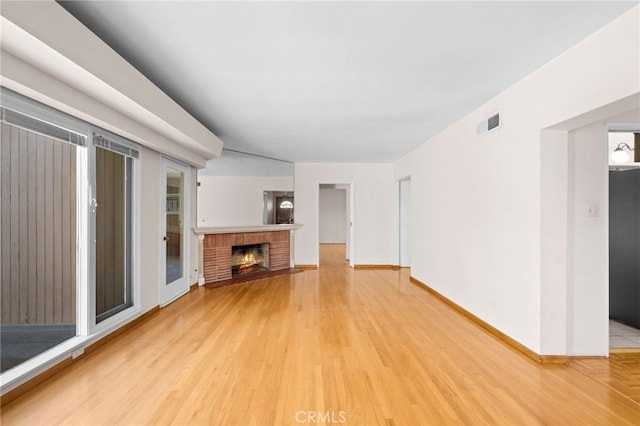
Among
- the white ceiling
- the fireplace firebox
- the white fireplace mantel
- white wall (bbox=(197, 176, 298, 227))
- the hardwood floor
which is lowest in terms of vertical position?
the hardwood floor

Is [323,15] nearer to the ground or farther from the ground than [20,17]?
farther from the ground

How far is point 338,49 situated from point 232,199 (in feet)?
22.3

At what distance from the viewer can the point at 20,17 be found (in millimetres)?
1345

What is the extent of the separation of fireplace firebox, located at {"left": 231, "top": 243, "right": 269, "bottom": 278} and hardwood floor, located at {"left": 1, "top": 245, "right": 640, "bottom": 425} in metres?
2.36

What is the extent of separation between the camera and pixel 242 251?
5832 millimetres

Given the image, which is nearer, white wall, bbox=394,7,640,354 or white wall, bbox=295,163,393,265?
white wall, bbox=394,7,640,354

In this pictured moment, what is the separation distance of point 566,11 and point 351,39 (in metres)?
1.29

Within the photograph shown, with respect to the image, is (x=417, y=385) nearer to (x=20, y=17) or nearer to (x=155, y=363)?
(x=155, y=363)

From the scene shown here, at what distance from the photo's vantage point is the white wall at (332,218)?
11.5 metres

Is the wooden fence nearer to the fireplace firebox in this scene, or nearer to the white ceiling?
→ the white ceiling

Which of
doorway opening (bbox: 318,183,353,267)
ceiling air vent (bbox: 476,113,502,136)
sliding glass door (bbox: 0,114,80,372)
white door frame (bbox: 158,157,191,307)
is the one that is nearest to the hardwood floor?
white door frame (bbox: 158,157,191,307)

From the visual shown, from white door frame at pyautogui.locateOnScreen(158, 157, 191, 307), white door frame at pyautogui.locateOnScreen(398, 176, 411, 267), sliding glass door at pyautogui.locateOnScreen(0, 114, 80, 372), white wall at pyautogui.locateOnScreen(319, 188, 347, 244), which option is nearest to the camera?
sliding glass door at pyautogui.locateOnScreen(0, 114, 80, 372)

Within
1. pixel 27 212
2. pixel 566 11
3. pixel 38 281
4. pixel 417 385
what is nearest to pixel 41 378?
pixel 38 281

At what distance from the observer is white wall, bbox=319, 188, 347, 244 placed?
453 inches
